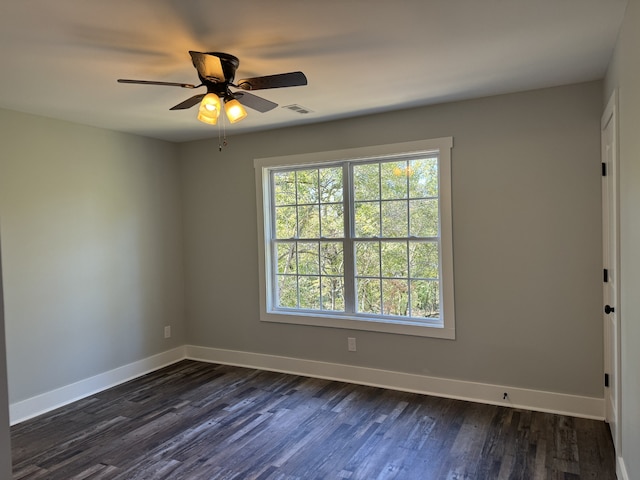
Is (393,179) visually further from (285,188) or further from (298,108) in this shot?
(285,188)

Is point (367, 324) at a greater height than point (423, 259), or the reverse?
point (423, 259)

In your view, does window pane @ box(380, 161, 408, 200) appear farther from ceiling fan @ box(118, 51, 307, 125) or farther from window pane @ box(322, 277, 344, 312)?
ceiling fan @ box(118, 51, 307, 125)

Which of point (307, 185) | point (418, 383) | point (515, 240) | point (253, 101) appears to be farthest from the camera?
point (307, 185)

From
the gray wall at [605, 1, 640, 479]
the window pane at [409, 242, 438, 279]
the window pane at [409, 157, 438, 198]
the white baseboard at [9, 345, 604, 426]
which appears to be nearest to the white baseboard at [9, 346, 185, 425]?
the white baseboard at [9, 345, 604, 426]

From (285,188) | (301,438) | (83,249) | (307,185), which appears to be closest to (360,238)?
(307,185)

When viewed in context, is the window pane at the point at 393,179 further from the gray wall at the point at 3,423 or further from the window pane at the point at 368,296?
the gray wall at the point at 3,423

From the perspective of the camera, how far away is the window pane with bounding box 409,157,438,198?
3801mm

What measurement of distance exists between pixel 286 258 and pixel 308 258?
0.26 meters

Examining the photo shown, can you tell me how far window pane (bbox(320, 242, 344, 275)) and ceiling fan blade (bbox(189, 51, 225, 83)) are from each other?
2.22 metres

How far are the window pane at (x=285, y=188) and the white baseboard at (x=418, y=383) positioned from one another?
5.36ft

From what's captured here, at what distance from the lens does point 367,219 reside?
13.5 ft

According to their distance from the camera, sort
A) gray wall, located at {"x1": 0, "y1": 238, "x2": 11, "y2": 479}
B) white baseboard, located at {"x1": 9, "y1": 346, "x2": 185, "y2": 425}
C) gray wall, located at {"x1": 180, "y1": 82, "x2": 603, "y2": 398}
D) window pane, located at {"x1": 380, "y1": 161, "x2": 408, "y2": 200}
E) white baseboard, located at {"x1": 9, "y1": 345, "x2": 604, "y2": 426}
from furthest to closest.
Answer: window pane, located at {"x1": 380, "y1": 161, "x2": 408, "y2": 200}, white baseboard, located at {"x1": 9, "y1": 346, "x2": 185, "y2": 425}, white baseboard, located at {"x1": 9, "y1": 345, "x2": 604, "y2": 426}, gray wall, located at {"x1": 180, "y1": 82, "x2": 603, "y2": 398}, gray wall, located at {"x1": 0, "y1": 238, "x2": 11, "y2": 479}

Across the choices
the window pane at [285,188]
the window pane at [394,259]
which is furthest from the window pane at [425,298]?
the window pane at [285,188]

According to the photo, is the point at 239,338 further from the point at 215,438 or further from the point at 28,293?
the point at 28,293
